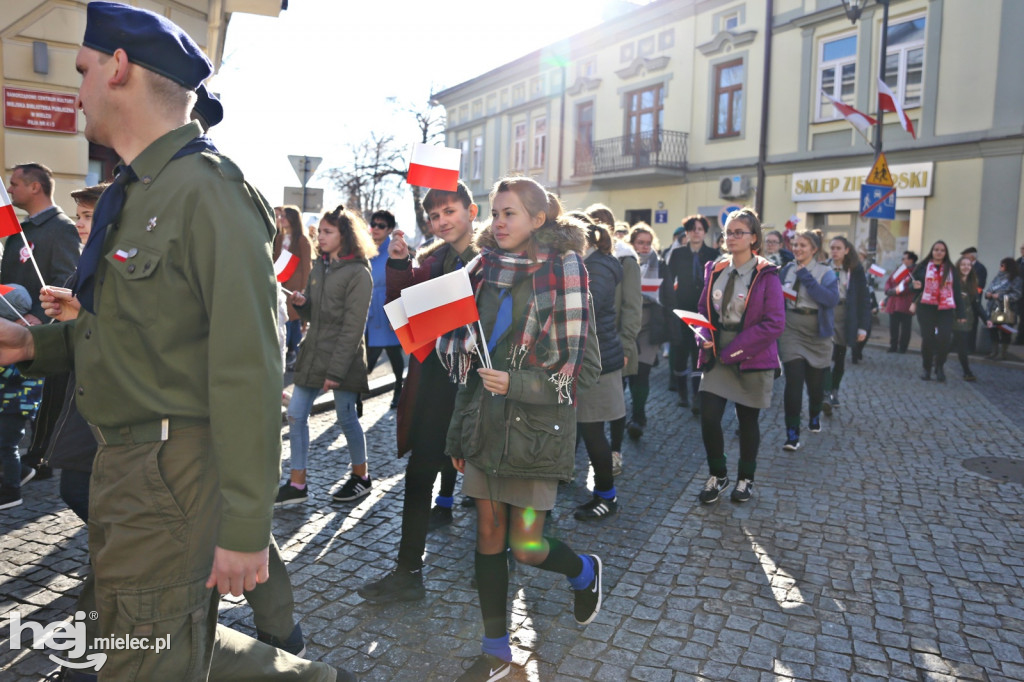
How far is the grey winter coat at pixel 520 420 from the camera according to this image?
2.97m

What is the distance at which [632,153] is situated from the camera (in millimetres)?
26469

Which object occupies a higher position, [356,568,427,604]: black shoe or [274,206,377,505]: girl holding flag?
[274,206,377,505]: girl holding flag

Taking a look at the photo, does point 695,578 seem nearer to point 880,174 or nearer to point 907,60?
point 880,174

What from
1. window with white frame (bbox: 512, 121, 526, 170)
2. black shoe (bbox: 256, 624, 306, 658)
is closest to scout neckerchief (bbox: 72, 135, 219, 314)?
black shoe (bbox: 256, 624, 306, 658)

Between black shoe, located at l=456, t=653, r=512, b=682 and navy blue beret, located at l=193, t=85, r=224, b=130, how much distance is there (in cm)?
216

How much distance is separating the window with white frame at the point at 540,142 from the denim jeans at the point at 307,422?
2854 centimetres

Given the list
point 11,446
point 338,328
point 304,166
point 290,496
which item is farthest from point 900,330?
point 11,446

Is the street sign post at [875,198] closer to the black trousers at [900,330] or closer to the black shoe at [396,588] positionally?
the black trousers at [900,330]

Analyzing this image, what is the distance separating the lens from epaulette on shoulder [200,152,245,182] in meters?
1.78

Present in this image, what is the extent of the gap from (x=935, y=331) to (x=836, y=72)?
11537 millimetres

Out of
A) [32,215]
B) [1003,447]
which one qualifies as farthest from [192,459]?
[1003,447]

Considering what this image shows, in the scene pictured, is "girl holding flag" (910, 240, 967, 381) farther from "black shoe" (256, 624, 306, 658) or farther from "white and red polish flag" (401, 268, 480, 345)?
"black shoe" (256, 624, 306, 658)

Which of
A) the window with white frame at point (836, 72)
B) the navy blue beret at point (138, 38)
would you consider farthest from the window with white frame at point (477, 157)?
the navy blue beret at point (138, 38)

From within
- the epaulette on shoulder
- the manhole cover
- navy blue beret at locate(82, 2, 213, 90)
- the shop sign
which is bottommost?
the manhole cover
